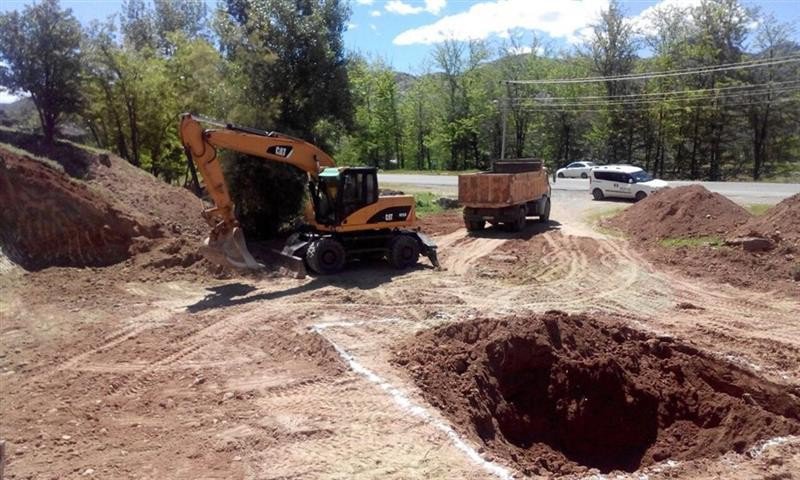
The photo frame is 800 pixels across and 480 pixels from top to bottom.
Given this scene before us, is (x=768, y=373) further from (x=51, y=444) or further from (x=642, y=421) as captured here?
(x=51, y=444)

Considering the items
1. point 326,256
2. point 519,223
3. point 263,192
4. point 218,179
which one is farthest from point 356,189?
point 519,223

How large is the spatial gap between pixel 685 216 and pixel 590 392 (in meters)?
11.9

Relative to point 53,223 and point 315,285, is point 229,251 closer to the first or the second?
point 315,285

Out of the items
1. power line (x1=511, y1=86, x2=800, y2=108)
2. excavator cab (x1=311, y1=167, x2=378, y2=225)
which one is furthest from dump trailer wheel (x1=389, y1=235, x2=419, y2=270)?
power line (x1=511, y1=86, x2=800, y2=108)

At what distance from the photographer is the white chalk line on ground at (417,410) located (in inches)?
279

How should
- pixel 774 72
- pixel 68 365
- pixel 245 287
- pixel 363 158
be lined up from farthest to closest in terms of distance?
pixel 363 158 → pixel 774 72 → pixel 245 287 → pixel 68 365

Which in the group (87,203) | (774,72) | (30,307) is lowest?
(30,307)

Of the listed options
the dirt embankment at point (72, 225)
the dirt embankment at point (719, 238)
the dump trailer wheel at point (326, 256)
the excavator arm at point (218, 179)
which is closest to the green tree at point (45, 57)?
the dirt embankment at point (72, 225)

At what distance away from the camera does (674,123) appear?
52.9 meters

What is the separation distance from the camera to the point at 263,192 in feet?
64.3

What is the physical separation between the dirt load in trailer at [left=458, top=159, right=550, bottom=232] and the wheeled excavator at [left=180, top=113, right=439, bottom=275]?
5.13 metres

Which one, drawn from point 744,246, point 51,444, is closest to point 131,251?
point 51,444

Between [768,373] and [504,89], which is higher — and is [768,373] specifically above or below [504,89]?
below

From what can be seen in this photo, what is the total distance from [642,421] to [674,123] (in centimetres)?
4759
